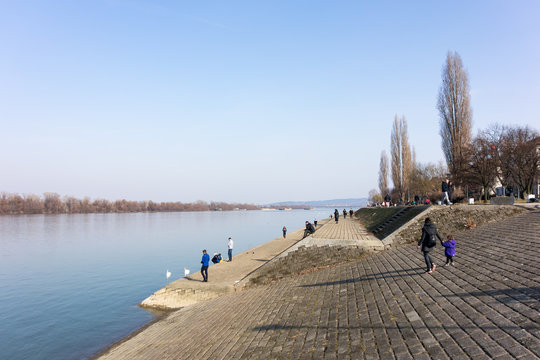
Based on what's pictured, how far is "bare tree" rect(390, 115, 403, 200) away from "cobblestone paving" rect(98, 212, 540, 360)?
43.3m

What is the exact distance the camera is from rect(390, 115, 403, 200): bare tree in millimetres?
57281

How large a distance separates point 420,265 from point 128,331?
13473 millimetres

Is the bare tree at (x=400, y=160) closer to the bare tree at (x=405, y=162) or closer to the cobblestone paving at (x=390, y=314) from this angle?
the bare tree at (x=405, y=162)

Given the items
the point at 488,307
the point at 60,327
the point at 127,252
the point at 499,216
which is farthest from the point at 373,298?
→ the point at 127,252

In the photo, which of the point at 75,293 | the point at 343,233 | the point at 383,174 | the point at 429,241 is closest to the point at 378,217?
the point at 343,233

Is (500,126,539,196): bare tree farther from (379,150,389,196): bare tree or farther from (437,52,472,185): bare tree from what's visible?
(379,150,389,196): bare tree

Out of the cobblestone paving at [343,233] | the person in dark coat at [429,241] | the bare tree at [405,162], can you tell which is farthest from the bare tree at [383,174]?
the person in dark coat at [429,241]

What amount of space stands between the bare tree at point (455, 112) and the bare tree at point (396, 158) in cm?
1961

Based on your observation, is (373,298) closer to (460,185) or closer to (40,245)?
(460,185)

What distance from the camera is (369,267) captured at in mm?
13859

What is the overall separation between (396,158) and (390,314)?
5416cm

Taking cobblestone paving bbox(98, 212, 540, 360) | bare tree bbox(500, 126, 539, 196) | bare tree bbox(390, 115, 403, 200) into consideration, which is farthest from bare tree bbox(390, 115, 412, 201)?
cobblestone paving bbox(98, 212, 540, 360)

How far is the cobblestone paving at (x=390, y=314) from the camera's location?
6395 millimetres

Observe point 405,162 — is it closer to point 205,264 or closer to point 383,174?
point 383,174
